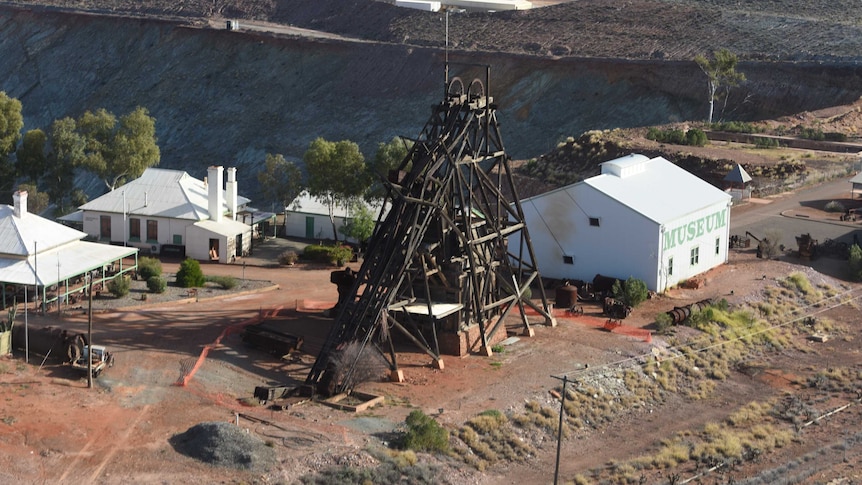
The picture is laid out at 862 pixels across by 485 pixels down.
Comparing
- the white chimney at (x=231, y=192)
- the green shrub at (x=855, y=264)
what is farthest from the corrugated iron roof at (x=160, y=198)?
the green shrub at (x=855, y=264)

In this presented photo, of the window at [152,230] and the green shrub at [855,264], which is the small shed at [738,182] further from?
the window at [152,230]

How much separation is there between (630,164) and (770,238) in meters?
8.40

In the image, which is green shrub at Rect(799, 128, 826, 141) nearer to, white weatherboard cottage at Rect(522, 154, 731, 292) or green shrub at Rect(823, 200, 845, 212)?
green shrub at Rect(823, 200, 845, 212)

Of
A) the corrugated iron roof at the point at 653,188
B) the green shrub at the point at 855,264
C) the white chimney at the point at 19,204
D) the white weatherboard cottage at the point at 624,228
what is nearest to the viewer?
the white chimney at the point at 19,204

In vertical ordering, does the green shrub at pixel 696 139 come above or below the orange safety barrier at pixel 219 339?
above

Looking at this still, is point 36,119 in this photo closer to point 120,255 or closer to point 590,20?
point 590,20

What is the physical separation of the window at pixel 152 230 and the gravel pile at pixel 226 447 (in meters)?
27.5

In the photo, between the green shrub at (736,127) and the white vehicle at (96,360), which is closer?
the white vehicle at (96,360)

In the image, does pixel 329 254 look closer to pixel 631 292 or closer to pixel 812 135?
pixel 631 292

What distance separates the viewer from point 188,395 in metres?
37.2

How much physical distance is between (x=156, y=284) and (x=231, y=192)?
12.2 metres

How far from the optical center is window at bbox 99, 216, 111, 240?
60625 mm

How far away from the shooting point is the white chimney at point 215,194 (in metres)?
59.3

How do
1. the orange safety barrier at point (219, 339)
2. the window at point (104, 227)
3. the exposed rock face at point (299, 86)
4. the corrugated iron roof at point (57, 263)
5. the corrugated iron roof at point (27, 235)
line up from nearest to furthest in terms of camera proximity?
the orange safety barrier at point (219, 339) < the corrugated iron roof at point (57, 263) < the corrugated iron roof at point (27, 235) < the window at point (104, 227) < the exposed rock face at point (299, 86)
